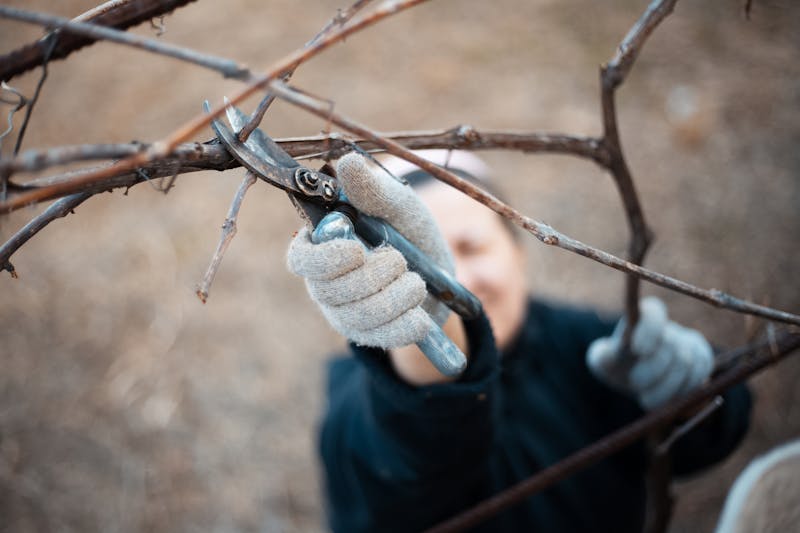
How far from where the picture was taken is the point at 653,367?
1.08 meters

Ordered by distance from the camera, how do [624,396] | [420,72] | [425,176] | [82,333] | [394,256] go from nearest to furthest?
1. [394,256]
2. [425,176]
3. [624,396]
4. [82,333]
5. [420,72]

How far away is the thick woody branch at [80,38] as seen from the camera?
36 cm

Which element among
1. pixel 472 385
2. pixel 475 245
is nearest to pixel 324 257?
pixel 472 385

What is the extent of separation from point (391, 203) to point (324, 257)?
0.39ft

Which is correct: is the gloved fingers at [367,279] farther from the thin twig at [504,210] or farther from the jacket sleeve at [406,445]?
the jacket sleeve at [406,445]

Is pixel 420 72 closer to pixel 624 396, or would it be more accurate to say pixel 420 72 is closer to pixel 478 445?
pixel 624 396

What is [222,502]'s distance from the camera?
1907mm

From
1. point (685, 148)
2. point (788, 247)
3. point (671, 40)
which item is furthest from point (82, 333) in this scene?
point (671, 40)

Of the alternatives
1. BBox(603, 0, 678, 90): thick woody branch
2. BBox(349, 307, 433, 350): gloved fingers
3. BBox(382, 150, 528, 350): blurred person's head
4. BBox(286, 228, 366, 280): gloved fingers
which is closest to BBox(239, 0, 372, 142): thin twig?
BBox(286, 228, 366, 280): gloved fingers

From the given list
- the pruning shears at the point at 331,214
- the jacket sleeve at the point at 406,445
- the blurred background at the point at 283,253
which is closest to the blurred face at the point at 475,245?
the jacket sleeve at the point at 406,445

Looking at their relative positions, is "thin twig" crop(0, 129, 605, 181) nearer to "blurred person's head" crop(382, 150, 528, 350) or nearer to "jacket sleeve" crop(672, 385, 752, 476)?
"blurred person's head" crop(382, 150, 528, 350)

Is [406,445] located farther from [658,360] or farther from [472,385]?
[658,360]

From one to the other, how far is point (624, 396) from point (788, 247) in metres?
1.26

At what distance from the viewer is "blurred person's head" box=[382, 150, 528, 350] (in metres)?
1.11
